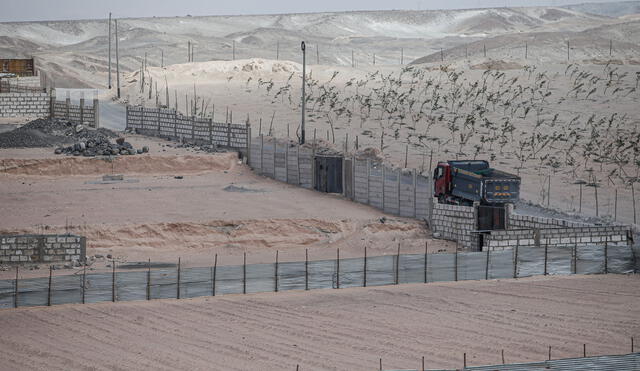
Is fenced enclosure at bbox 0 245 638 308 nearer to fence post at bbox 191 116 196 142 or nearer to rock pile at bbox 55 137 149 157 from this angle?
rock pile at bbox 55 137 149 157

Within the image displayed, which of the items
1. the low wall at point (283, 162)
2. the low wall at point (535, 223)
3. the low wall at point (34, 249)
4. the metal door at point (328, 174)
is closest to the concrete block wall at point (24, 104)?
the low wall at point (283, 162)

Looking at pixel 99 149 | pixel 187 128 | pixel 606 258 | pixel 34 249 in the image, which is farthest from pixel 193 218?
pixel 187 128

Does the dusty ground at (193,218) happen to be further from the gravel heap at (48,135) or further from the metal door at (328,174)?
the gravel heap at (48,135)

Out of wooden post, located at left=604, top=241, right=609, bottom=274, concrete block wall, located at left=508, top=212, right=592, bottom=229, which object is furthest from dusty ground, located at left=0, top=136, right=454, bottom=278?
wooden post, located at left=604, top=241, right=609, bottom=274

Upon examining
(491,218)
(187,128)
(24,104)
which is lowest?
(491,218)

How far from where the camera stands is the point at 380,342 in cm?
1903

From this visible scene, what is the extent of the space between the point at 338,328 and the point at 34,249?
839 centimetres

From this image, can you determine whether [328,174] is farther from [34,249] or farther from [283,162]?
[34,249]

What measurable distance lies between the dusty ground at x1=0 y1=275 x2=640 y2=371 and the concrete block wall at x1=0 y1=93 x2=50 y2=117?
2840 cm

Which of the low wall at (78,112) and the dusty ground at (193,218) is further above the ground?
the low wall at (78,112)

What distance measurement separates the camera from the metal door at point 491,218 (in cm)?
2650

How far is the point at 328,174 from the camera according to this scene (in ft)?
111

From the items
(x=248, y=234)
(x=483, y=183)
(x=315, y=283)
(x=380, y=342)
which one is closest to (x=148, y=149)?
(x=248, y=234)

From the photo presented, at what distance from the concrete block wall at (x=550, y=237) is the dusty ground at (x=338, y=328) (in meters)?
1.50
